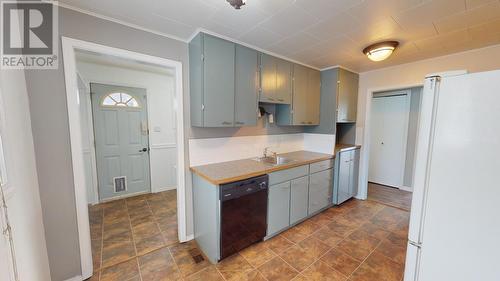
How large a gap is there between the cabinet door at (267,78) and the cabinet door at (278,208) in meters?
1.17

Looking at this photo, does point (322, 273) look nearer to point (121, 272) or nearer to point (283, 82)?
point (121, 272)

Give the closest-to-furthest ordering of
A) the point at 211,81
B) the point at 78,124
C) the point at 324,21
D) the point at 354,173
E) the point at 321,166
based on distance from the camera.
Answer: the point at 78,124
the point at 324,21
the point at 211,81
the point at 321,166
the point at 354,173

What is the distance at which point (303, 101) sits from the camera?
9.60ft

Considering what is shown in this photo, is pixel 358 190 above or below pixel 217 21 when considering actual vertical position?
below

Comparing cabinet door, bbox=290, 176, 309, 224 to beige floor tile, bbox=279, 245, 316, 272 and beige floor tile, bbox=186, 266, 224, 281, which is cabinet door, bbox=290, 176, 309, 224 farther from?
beige floor tile, bbox=186, 266, 224, 281

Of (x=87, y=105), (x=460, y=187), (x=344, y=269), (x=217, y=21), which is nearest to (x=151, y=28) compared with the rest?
(x=217, y=21)

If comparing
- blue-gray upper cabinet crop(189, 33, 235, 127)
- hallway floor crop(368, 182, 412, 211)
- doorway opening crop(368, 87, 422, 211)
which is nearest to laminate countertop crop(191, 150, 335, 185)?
blue-gray upper cabinet crop(189, 33, 235, 127)

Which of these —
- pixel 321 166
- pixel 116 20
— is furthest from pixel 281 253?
pixel 116 20

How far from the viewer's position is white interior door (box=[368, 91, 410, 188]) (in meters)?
3.89

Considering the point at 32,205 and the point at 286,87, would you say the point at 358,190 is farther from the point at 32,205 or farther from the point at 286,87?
the point at 32,205

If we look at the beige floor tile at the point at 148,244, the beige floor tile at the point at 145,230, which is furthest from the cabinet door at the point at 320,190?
the beige floor tile at the point at 145,230

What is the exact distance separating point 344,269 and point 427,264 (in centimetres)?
97

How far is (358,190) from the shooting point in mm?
3455

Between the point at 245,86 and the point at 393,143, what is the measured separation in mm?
3840
